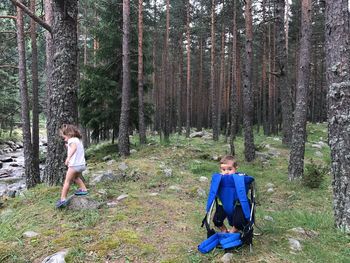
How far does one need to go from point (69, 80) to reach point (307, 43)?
652cm

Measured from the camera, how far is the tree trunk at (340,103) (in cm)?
490

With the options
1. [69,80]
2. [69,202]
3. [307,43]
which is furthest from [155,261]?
[307,43]

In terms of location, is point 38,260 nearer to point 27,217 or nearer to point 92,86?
point 27,217

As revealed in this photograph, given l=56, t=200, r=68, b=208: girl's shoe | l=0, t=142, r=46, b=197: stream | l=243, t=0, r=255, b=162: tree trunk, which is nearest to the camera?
l=56, t=200, r=68, b=208: girl's shoe

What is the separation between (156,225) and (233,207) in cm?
150

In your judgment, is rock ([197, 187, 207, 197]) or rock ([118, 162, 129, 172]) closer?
rock ([197, 187, 207, 197])

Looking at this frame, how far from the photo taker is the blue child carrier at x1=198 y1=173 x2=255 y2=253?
13.4 feet

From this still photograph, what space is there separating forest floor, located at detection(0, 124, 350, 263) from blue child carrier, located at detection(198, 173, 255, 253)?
5.3 inches

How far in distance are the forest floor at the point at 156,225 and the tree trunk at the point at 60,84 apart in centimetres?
63

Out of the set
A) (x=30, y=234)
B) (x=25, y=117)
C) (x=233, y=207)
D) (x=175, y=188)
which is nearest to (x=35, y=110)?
(x=25, y=117)

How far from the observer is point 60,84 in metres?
7.14

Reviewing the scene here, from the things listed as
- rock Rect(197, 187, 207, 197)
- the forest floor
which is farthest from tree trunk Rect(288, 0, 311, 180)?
rock Rect(197, 187, 207, 197)

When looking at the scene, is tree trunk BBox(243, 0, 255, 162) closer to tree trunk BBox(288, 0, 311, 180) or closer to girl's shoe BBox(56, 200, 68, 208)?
tree trunk BBox(288, 0, 311, 180)

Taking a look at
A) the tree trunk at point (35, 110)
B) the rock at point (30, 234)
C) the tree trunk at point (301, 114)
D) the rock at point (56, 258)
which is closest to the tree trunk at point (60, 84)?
the rock at point (30, 234)
